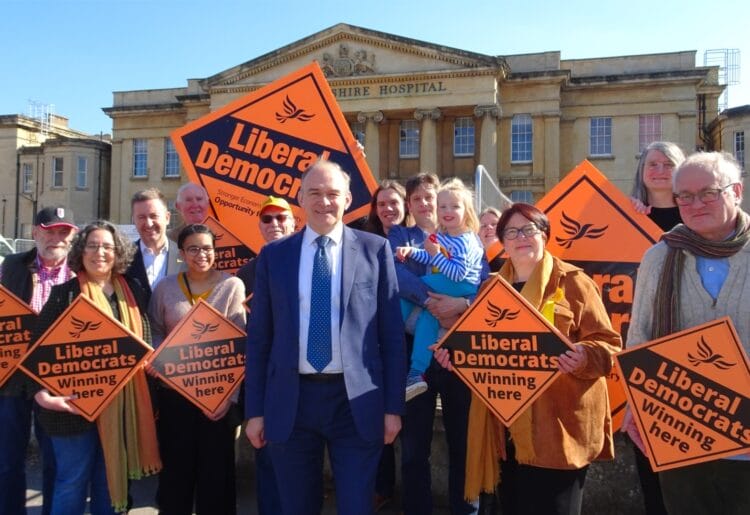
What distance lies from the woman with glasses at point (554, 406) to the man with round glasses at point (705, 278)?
339 mm

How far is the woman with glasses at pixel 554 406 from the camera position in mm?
3135

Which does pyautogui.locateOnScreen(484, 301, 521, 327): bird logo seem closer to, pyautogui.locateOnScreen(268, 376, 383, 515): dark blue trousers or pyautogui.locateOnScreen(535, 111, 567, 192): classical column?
pyautogui.locateOnScreen(268, 376, 383, 515): dark blue trousers

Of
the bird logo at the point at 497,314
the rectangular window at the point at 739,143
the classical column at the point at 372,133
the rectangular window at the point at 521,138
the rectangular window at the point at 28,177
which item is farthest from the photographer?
the rectangular window at the point at 28,177

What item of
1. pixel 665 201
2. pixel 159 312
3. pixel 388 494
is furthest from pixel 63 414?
pixel 665 201

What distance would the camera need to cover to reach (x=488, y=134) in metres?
37.1

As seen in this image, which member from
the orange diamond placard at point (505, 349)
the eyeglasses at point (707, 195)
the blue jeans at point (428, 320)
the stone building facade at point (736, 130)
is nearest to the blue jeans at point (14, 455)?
the blue jeans at point (428, 320)

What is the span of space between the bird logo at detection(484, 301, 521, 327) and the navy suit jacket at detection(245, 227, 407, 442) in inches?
19.1

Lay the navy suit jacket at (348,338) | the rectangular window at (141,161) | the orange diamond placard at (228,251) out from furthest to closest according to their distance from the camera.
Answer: the rectangular window at (141,161) → the orange diamond placard at (228,251) → the navy suit jacket at (348,338)

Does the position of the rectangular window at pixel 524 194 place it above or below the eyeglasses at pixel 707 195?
above

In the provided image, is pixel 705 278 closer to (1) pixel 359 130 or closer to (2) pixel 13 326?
(2) pixel 13 326

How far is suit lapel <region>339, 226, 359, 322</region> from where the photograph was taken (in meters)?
3.17

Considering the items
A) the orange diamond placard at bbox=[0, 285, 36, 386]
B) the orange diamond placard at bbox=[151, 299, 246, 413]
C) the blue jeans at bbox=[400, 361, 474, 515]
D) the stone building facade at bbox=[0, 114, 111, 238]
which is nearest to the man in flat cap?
the orange diamond placard at bbox=[0, 285, 36, 386]

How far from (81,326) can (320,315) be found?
1596mm

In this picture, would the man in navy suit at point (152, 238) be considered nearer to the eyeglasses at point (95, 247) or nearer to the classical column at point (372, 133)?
the eyeglasses at point (95, 247)
